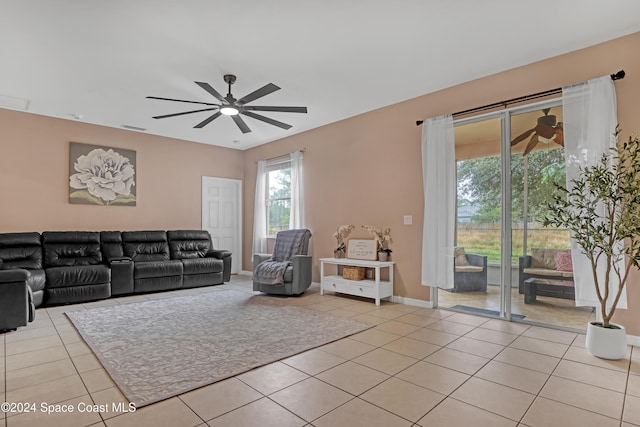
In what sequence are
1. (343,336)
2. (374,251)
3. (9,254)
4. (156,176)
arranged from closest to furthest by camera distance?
(343,336)
(9,254)
(374,251)
(156,176)

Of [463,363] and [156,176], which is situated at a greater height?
[156,176]

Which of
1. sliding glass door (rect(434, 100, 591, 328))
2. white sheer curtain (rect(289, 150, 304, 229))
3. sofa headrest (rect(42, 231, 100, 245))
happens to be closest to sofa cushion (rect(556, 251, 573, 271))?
sliding glass door (rect(434, 100, 591, 328))

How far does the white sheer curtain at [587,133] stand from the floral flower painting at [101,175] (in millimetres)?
6510

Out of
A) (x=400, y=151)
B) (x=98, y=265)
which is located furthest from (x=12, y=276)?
(x=400, y=151)

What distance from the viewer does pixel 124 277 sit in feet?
16.6

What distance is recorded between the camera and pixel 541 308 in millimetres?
3600

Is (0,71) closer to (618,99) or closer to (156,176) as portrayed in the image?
(156,176)

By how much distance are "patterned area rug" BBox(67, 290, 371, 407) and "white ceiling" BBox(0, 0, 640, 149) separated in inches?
109

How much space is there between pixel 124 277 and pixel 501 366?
4997mm

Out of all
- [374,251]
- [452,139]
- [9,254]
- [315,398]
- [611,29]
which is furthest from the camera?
[374,251]

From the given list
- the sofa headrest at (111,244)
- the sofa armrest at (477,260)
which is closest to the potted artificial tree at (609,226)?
Result: the sofa armrest at (477,260)

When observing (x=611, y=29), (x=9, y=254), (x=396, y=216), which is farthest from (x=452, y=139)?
(x=9, y=254)

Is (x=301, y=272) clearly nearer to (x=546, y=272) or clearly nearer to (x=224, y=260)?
(x=224, y=260)

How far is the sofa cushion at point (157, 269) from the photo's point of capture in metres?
5.21
